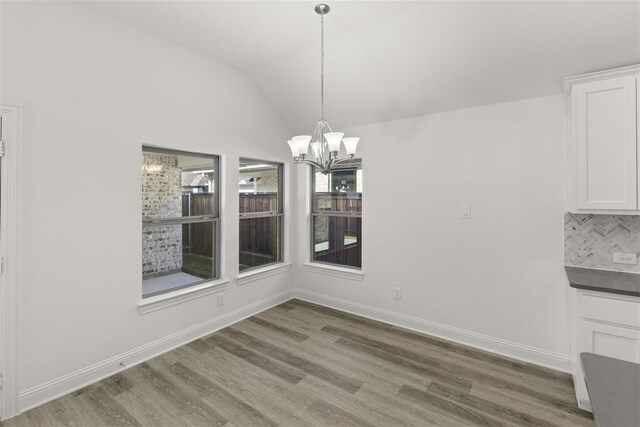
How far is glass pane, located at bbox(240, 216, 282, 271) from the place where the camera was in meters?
4.05

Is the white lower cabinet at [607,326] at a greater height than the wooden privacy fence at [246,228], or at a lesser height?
lesser

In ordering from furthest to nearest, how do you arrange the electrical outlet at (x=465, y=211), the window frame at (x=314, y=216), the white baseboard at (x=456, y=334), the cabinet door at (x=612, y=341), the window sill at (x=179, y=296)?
the window frame at (x=314, y=216)
the electrical outlet at (x=465, y=211)
the window sill at (x=179, y=296)
the white baseboard at (x=456, y=334)
the cabinet door at (x=612, y=341)

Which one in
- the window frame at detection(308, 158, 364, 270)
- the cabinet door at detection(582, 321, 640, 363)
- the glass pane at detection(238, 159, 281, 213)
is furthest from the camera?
the window frame at detection(308, 158, 364, 270)

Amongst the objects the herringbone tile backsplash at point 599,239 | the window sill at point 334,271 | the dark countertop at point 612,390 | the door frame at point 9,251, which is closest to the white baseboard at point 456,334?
the window sill at point 334,271

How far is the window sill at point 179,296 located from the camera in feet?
9.52

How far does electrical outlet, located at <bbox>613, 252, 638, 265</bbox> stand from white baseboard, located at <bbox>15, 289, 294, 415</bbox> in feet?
12.1

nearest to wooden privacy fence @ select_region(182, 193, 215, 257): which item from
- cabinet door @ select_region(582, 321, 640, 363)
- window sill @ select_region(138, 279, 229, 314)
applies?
window sill @ select_region(138, 279, 229, 314)

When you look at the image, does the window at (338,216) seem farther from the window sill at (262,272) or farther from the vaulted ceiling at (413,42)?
the vaulted ceiling at (413,42)

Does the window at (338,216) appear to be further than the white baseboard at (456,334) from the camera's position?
Yes

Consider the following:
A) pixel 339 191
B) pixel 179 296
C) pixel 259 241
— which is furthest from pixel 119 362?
pixel 339 191

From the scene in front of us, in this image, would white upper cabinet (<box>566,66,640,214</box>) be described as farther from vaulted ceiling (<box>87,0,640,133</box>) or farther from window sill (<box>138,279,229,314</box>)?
window sill (<box>138,279,229,314</box>)

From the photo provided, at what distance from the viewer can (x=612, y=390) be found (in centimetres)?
88

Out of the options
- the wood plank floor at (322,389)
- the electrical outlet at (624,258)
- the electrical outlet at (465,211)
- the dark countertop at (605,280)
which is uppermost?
the electrical outlet at (465,211)

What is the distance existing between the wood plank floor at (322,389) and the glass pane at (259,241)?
3.56 feet
